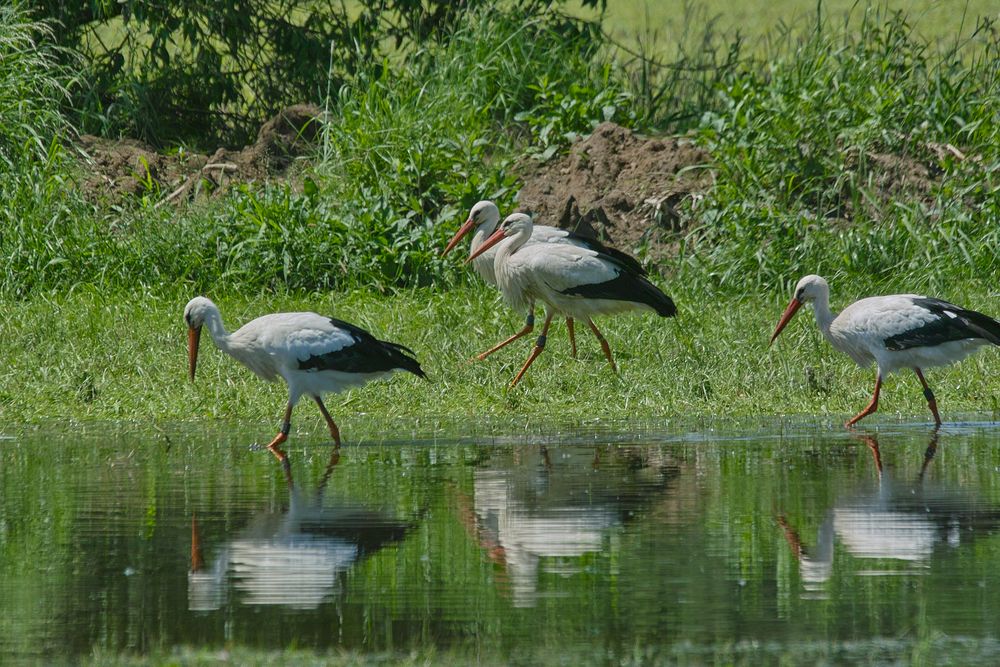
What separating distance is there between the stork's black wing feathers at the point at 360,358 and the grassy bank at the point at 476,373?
15.5 inches

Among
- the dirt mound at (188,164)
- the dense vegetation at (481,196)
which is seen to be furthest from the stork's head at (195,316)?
the dirt mound at (188,164)

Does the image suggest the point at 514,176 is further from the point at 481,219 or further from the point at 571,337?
the point at 571,337

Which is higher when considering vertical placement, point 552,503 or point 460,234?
point 460,234

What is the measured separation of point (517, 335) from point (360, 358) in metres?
2.90

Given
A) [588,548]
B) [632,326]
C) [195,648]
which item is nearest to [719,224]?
[632,326]

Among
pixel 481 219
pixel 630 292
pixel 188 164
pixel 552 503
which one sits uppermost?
pixel 188 164

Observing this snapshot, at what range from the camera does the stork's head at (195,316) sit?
9078 mm

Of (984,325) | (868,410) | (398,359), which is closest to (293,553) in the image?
(398,359)

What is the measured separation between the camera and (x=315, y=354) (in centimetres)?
857

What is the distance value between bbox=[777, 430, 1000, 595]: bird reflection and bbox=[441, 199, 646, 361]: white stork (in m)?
4.60

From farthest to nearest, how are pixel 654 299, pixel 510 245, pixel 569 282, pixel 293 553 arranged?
1. pixel 510 245
2. pixel 569 282
3. pixel 654 299
4. pixel 293 553

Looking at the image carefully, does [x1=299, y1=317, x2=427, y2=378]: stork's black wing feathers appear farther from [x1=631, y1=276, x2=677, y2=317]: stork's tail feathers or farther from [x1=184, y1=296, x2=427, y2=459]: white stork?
[x1=631, y1=276, x2=677, y2=317]: stork's tail feathers

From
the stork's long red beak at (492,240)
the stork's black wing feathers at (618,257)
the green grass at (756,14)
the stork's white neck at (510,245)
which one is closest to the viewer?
the stork's black wing feathers at (618,257)

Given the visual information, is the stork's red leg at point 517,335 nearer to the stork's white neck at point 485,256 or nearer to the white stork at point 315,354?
the stork's white neck at point 485,256
